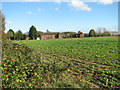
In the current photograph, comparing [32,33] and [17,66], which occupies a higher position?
[32,33]

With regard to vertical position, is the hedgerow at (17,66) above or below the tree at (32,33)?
below

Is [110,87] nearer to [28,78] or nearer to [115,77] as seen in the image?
[115,77]

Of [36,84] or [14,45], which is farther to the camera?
[14,45]

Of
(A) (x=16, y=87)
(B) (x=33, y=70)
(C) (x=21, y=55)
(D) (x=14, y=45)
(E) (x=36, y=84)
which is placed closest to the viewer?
(A) (x=16, y=87)

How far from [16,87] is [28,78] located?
2.19 feet

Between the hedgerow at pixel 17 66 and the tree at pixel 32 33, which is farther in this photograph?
the tree at pixel 32 33

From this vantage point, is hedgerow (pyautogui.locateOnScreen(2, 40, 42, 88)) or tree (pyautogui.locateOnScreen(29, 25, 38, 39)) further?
tree (pyautogui.locateOnScreen(29, 25, 38, 39))

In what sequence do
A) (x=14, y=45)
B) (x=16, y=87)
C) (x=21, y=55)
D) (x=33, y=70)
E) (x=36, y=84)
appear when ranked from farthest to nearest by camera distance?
(x=14, y=45)
(x=21, y=55)
(x=33, y=70)
(x=36, y=84)
(x=16, y=87)

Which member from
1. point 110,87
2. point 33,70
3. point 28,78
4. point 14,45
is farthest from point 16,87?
point 110,87

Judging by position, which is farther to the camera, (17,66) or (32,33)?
(32,33)

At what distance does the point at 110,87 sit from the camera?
4.96m

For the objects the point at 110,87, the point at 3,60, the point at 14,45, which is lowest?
the point at 110,87

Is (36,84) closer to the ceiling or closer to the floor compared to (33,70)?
closer to the floor

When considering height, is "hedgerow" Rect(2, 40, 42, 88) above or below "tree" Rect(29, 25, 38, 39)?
below
